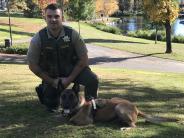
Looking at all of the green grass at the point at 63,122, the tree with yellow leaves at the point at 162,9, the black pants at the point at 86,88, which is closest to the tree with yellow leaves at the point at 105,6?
the tree with yellow leaves at the point at 162,9

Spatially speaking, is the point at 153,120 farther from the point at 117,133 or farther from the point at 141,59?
the point at 141,59

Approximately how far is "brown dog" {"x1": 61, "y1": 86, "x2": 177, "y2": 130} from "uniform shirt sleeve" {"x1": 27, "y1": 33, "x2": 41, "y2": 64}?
3.54ft

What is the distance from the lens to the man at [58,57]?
7.00 m

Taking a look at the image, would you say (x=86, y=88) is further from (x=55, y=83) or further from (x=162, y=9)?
(x=162, y=9)

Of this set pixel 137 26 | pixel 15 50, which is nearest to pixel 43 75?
pixel 15 50

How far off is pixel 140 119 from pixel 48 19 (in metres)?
2.11

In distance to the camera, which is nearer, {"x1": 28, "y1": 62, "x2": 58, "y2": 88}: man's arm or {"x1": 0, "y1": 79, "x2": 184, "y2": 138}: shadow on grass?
{"x1": 0, "y1": 79, "x2": 184, "y2": 138}: shadow on grass

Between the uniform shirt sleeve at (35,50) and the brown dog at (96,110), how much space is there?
1.08 metres

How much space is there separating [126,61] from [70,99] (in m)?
24.7

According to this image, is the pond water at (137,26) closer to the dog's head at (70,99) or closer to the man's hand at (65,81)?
the man's hand at (65,81)

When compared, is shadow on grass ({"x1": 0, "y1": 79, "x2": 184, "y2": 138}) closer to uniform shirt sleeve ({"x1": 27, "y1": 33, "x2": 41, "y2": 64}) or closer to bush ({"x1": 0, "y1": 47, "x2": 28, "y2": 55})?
uniform shirt sleeve ({"x1": 27, "y1": 33, "x2": 41, "y2": 64})

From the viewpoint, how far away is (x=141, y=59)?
3212cm

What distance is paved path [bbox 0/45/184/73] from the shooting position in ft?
88.7

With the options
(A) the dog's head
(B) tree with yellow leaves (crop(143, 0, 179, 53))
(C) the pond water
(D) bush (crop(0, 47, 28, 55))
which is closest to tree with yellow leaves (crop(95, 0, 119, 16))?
(C) the pond water
